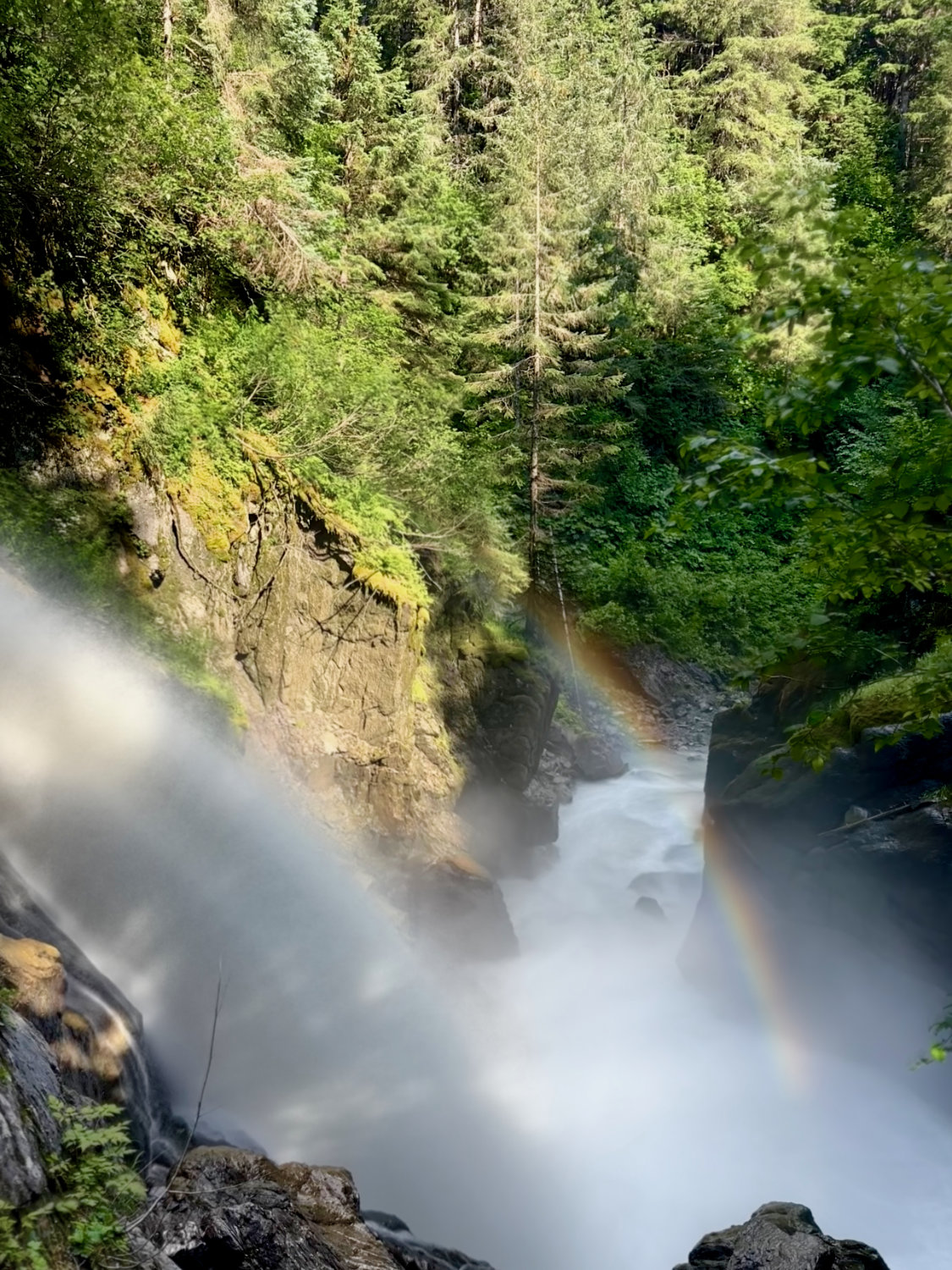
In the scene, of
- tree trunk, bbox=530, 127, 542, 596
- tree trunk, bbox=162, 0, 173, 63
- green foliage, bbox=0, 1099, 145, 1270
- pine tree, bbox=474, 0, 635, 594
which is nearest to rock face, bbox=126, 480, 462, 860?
green foliage, bbox=0, 1099, 145, 1270

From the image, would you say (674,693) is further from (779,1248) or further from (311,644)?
(779,1248)

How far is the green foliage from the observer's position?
114 inches

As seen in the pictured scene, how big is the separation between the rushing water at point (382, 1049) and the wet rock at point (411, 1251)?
871mm

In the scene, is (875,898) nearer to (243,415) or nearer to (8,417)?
(243,415)

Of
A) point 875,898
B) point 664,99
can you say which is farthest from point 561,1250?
point 664,99

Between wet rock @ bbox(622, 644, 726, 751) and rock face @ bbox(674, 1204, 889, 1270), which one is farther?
wet rock @ bbox(622, 644, 726, 751)

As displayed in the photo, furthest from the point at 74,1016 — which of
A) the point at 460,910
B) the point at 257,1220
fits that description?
the point at 460,910

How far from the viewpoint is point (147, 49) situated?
489 inches

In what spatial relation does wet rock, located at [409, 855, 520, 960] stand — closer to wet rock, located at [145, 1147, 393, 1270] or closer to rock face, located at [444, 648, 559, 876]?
rock face, located at [444, 648, 559, 876]

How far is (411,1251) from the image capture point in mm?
6367

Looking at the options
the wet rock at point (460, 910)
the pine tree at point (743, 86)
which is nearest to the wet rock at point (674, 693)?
the wet rock at point (460, 910)

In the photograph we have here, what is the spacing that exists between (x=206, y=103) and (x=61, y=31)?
2.33 m

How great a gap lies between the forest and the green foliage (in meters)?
3.57

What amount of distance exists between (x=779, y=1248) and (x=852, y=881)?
416 cm
